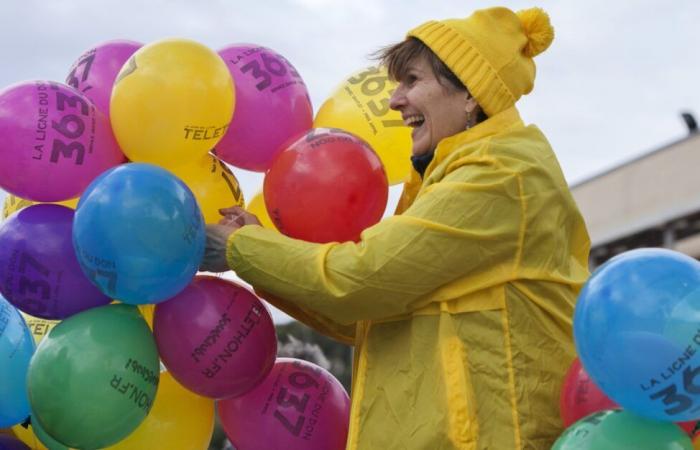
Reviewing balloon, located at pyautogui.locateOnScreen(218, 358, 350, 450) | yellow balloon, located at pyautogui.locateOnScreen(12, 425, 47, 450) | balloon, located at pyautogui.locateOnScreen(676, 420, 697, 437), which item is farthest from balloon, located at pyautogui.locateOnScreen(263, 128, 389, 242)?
yellow balloon, located at pyautogui.locateOnScreen(12, 425, 47, 450)

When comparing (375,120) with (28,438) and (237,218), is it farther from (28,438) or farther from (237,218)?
(28,438)

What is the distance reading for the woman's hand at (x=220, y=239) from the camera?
12.7 feet

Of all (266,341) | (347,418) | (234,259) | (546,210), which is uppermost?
(546,210)

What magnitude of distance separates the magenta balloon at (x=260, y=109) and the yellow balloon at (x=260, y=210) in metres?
0.14

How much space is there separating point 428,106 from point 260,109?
2.01 ft

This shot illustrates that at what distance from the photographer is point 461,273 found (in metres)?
3.62

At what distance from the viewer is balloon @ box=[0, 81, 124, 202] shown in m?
3.92

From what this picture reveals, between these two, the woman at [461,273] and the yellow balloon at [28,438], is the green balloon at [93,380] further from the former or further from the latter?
the yellow balloon at [28,438]

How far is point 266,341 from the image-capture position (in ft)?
13.3

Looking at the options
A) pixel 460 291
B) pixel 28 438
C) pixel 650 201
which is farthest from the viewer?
pixel 650 201

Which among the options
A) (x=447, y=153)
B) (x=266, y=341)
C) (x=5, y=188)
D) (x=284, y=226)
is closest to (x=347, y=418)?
(x=266, y=341)

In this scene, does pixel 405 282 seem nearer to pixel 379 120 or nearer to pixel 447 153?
pixel 447 153

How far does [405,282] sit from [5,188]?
1319 mm

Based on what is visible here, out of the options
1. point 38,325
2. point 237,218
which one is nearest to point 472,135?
point 237,218
